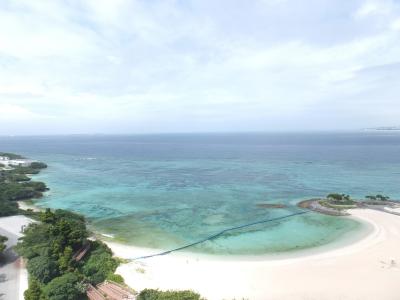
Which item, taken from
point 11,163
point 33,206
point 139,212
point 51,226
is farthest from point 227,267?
point 11,163

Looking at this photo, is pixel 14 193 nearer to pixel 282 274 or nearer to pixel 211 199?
pixel 211 199

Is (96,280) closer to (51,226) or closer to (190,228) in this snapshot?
(51,226)

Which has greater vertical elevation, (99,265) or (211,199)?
(99,265)

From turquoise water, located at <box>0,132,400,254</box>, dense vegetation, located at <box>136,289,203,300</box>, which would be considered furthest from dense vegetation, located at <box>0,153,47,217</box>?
dense vegetation, located at <box>136,289,203,300</box>

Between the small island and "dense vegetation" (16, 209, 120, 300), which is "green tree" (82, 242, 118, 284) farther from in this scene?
the small island

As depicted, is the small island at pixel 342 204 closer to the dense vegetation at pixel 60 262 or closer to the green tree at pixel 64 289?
the dense vegetation at pixel 60 262

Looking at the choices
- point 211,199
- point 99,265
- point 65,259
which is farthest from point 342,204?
point 65,259

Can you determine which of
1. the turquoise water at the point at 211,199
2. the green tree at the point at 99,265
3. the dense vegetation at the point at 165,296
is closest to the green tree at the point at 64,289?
the green tree at the point at 99,265
